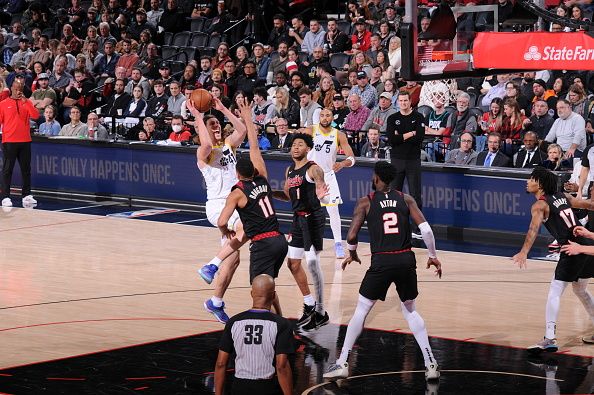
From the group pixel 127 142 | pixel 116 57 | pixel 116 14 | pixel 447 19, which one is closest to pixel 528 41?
pixel 447 19

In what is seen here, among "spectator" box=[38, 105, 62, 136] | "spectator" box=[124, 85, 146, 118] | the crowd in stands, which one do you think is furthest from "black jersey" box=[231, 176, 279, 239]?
"spectator" box=[124, 85, 146, 118]

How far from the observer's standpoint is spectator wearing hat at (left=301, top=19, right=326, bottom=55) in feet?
82.8

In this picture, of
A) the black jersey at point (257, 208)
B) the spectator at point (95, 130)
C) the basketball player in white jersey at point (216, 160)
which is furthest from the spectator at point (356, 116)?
the black jersey at point (257, 208)

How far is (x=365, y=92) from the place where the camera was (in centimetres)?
2175

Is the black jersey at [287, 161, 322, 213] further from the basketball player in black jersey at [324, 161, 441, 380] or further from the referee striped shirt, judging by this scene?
the referee striped shirt

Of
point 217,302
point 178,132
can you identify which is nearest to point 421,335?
point 217,302

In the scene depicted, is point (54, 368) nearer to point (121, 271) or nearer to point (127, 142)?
point (121, 271)

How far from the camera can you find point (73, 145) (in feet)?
76.0

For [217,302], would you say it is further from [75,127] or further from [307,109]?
[75,127]

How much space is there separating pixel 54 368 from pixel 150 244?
7.26 metres

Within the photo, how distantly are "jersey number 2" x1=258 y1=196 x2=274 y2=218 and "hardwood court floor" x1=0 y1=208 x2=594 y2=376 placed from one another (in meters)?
1.52

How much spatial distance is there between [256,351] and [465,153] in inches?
461

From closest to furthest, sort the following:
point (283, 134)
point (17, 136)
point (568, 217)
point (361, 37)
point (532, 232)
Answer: point (532, 232)
point (568, 217)
point (283, 134)
point (17, 136)
point (361, 37)

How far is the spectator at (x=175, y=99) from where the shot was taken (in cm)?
2386
